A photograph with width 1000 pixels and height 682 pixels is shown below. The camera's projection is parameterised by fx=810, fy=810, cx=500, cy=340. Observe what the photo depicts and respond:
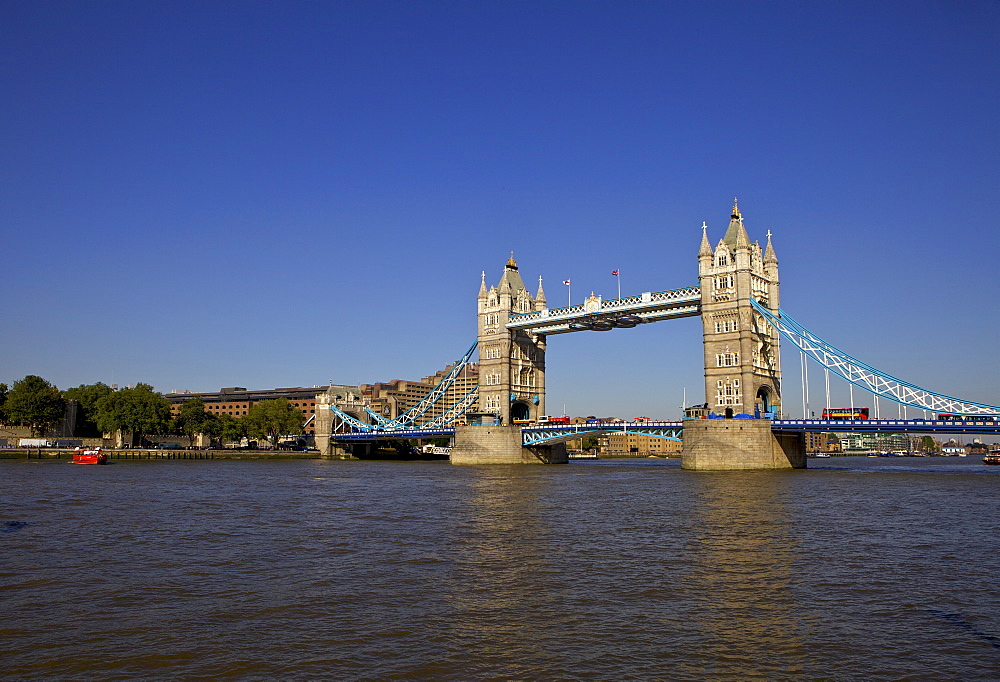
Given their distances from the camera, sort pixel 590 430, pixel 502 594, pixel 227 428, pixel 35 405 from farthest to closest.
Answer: pixel 227 428
pixel 35 405
pixel 590 430
pixel 502 594

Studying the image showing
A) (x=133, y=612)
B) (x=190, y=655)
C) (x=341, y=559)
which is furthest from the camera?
(x=341, y=559)

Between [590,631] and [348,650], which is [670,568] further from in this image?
[348,650]

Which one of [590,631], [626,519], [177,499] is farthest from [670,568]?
[177,499]

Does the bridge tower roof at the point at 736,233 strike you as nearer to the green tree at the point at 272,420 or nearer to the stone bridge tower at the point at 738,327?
the stone bridge tower at the point at 738,327

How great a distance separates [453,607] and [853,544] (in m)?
15.2

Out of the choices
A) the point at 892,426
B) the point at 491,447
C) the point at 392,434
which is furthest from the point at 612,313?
the point at 392,434

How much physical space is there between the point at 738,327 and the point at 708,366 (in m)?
4.87

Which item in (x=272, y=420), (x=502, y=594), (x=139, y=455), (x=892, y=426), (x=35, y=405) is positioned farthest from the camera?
(x=272, y=420)

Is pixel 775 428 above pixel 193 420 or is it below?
below

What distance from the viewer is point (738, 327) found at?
254 ft

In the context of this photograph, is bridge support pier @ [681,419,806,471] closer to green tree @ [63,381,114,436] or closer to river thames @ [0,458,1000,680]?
river thames @ [0,458,1000,680]

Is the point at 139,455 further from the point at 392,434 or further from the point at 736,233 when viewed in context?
the point at 736,233

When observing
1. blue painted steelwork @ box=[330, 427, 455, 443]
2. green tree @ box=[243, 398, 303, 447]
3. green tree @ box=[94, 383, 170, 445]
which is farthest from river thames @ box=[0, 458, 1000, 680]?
green tree @ box=[243, 398, 303, 447]

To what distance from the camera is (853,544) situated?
25.9 m
